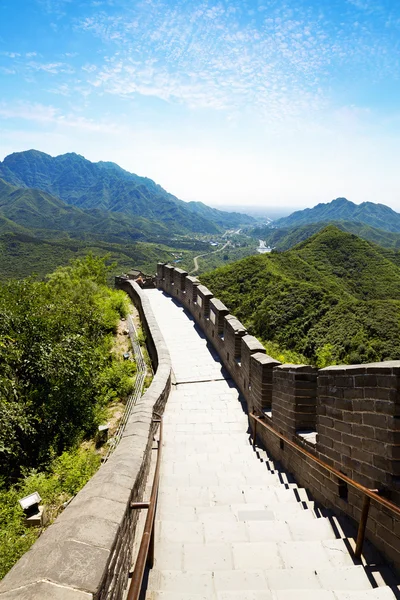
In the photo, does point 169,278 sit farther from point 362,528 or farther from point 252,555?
point 362,528

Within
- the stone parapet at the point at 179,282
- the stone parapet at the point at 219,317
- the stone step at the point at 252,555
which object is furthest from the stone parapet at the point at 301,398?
the stone parapet at the point at 179,282

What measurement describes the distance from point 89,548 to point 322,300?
138ft

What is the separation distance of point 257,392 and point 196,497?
2.31 m

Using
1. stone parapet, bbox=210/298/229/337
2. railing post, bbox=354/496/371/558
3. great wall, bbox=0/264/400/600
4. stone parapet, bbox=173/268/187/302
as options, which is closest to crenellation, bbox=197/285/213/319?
stone parapet, bbox=210/298/229/337

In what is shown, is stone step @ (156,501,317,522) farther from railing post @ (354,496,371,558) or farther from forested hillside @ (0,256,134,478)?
forested hillside @ (0,256,134,478)

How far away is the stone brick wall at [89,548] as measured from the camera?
4.88ft

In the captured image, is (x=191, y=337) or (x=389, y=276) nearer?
(x=191, y=337)

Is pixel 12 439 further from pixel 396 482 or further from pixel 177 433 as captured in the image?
pixel 396 482

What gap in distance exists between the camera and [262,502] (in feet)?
12.4

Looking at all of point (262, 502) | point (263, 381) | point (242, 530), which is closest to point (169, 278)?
point (263, 381)

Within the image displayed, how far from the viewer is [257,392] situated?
5879mm

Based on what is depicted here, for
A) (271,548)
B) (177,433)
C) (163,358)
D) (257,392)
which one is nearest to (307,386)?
(257,392)

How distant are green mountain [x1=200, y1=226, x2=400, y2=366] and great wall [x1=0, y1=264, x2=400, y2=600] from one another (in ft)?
34.7

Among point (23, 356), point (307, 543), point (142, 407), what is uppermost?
point (23, 356)
